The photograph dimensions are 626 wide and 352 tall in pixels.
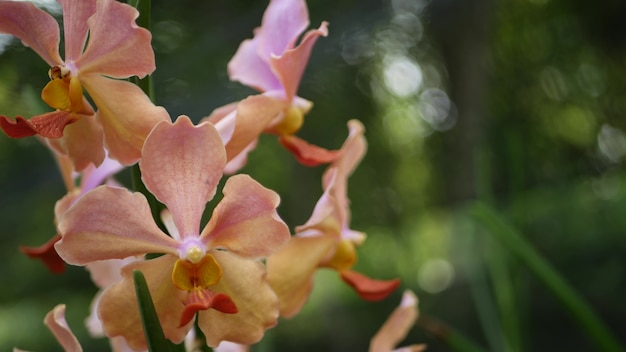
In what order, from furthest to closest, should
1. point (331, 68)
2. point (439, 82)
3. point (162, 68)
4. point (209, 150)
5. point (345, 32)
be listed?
point (439, 82), point (331, 68), point (345, 32), point (162, 68), point (209, 150)

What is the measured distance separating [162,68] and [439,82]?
1128 millimetres

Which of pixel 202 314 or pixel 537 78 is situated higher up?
pixel 202 314

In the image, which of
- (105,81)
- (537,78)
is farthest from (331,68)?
(105,81)

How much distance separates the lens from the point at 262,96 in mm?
420

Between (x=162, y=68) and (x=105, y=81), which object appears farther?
(x=162, y=68)

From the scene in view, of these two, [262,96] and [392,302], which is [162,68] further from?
[392,302]

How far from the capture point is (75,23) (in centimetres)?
37

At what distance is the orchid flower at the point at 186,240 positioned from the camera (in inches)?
13.2

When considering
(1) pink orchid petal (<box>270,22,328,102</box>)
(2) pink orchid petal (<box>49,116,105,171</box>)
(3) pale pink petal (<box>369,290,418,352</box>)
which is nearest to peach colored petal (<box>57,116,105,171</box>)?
(2) pink orchid petal (<box>49,116,105,171</box>)

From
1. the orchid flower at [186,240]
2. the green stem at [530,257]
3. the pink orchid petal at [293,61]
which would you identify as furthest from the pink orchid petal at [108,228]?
the green stem at [530,257]

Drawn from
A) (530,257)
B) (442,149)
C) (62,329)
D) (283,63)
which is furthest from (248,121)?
(442,149)

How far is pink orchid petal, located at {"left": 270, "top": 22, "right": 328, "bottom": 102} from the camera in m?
0.43

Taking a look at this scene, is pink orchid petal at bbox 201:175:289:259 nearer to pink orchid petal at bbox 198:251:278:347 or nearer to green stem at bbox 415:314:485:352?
pink orchid petal at bbox 198:251:278:347

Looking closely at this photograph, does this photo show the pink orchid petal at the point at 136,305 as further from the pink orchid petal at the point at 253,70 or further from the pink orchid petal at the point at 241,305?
the pink orchid petal at the point at 253,70
